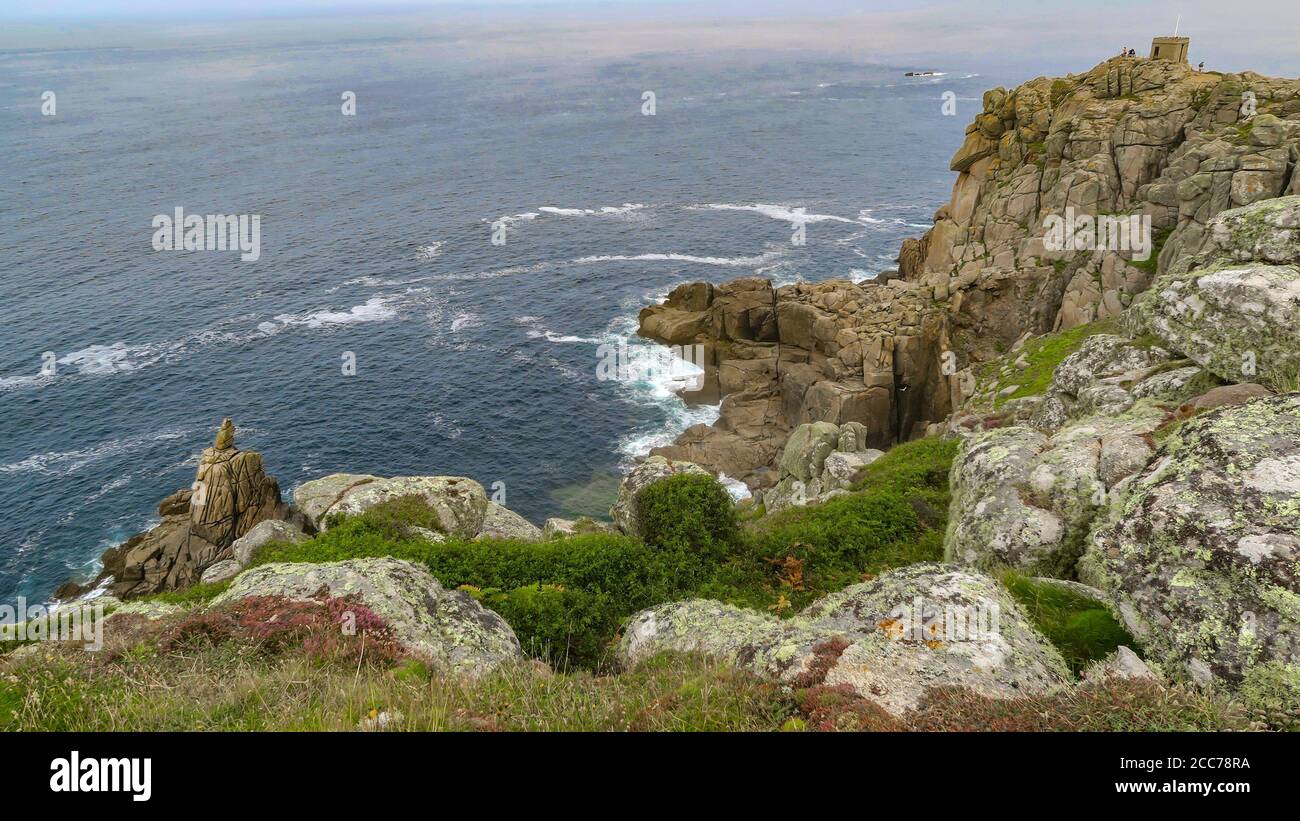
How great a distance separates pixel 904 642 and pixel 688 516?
12590mm

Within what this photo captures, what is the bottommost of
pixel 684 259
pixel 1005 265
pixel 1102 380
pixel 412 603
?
pixel 412 603

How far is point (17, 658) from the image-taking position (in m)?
11.0

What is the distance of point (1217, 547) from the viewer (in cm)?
971

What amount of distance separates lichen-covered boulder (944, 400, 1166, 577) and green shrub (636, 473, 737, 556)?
708cm

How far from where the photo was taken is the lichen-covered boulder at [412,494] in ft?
90.1

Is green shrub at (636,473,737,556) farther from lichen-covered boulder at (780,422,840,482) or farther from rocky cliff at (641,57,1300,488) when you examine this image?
rocky cliff at (641,57,1300,488)

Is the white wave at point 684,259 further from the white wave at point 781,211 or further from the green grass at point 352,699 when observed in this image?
the green grass at point 352,699

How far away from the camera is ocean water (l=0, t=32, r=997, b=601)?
61.2 metres

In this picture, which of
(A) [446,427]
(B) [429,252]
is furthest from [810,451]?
(B) [429,252]

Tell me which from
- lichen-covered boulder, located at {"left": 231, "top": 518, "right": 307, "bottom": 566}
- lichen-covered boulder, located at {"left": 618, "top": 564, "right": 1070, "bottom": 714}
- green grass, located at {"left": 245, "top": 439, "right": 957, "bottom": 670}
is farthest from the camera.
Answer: lichen-covered boulder, located at {"left": 231, "top": 518, "right": 307, "bottom": 566}

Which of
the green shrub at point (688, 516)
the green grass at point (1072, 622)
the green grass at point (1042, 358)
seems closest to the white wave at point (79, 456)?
the green shrub at point (688, 516)

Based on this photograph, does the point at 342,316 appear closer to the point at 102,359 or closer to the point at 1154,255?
the point at 102,359

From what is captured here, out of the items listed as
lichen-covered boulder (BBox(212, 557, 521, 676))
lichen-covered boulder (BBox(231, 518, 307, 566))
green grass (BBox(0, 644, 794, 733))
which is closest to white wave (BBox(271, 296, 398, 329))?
lichen-covered boulder (BBox(231, 518, 307, 566))
